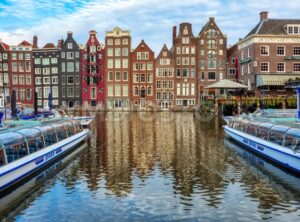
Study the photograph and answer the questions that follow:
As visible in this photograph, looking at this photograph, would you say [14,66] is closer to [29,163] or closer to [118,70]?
[118,70]

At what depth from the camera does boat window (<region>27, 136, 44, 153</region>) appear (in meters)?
18.2

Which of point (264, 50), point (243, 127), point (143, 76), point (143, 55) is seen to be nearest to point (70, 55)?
point (143, 55)

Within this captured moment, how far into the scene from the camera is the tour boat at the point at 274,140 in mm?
17453

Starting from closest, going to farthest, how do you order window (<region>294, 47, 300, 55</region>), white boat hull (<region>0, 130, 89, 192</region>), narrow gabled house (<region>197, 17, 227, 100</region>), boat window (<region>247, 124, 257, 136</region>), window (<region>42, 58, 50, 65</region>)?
white boat hull (<region>0, 130, 89, 192</region>) → boat window (<region>247, 124, 257, 136</region>) → window (<region>294, 47, 300, 55</region>) → narrow gabled house (<region>197, 17, 227, 100</region>) → window (<region>42, 58, 50, 65</region>)

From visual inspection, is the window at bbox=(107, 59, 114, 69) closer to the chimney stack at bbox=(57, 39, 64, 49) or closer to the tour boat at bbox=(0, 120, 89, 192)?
the chimney stack at bbox=(57, 39, 64, 49)

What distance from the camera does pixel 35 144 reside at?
19.0 m

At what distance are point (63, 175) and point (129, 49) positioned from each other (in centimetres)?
6944

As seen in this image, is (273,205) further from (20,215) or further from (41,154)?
(41,154)

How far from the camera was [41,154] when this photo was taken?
60.8ft

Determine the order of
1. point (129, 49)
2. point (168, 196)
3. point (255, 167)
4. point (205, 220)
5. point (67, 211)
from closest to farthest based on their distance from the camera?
1. point (205, 220)
2. point (67, 211)
3. point (168, 196)
4. point (255, 167)
5. point (129, 49)

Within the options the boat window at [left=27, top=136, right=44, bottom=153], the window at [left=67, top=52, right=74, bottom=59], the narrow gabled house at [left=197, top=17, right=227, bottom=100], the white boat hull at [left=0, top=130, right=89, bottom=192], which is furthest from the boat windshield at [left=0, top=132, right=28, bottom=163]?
the window at [left=67, top=52, right=74, bottom=59]

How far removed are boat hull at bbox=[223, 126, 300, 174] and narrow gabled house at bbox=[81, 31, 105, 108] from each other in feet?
206

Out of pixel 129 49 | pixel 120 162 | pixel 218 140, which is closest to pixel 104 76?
pixel 129 49

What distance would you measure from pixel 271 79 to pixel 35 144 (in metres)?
52.9
